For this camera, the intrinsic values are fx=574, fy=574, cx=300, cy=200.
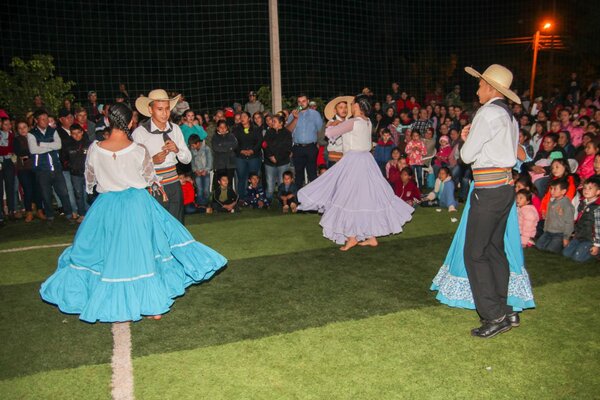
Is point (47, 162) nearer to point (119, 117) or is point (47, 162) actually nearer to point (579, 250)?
point (119, 117)

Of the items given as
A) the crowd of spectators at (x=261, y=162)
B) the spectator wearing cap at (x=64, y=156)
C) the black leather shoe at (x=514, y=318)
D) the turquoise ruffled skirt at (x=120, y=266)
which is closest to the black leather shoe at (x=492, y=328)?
the black leather shoe at (x=514, y=318)

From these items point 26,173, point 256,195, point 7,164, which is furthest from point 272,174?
point 7,164

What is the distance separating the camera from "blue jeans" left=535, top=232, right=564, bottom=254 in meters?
7.62

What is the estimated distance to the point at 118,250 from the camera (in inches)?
202

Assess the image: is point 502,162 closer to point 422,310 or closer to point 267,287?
point 422,310

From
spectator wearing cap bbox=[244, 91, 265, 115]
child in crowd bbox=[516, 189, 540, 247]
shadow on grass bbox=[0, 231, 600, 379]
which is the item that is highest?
spectator wearing cap bbox=[244, 91, 265, 115]

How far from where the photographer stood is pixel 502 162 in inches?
189

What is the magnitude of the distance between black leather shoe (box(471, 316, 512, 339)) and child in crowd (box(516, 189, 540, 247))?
3.22m

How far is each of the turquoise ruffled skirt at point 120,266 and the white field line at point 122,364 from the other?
273mm

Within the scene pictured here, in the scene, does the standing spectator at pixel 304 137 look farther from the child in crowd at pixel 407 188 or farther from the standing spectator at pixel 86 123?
the standing spectator at pixel 86 123

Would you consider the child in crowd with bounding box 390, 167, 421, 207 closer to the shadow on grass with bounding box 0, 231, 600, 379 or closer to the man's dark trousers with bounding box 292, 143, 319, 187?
the man's dark trousers with bounding box 292, 143, 319, 187

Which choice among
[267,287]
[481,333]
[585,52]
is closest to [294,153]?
[267,287]

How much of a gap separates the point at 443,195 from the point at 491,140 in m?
6.33

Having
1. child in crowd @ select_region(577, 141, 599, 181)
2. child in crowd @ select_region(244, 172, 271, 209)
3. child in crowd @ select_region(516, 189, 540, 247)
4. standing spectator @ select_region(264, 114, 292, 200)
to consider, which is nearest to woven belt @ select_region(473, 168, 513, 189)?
child in crowd @ select_region(516, 189, 540, 247)
